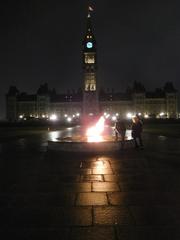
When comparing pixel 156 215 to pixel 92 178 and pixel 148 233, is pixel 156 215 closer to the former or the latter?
pixel 148 233

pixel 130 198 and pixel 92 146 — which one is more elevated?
pixel 92 146

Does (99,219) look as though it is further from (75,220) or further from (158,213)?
(158,213)

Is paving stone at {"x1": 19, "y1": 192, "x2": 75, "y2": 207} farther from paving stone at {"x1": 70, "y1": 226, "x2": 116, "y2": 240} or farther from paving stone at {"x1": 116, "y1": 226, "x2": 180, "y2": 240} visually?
paving stone at {"x1": 116, "y1": 226, "x2": 180, "y2": 240}

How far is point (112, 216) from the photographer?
16.8 ft

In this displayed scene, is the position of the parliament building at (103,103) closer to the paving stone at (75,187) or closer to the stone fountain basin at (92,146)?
the stone fountain basin at (92,146)

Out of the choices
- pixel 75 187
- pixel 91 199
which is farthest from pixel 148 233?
pixel 75 187

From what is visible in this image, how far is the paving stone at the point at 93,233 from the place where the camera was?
4.29 meters

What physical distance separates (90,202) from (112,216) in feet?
3.06

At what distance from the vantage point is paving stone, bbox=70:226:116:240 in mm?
4289

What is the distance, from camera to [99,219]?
4.98 m

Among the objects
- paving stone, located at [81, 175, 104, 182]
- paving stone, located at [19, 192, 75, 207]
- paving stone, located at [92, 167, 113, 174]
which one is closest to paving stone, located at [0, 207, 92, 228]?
paving stone, located at [19, 192, 75, 207]

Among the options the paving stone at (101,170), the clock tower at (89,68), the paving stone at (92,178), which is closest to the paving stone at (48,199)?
the paving stone at (92,178)

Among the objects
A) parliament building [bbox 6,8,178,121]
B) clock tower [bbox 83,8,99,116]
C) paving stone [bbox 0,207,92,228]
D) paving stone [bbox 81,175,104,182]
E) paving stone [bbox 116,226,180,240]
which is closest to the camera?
paving stone [bbox 116,226,180,240]

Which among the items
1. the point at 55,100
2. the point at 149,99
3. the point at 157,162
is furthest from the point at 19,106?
the point at 157,162
